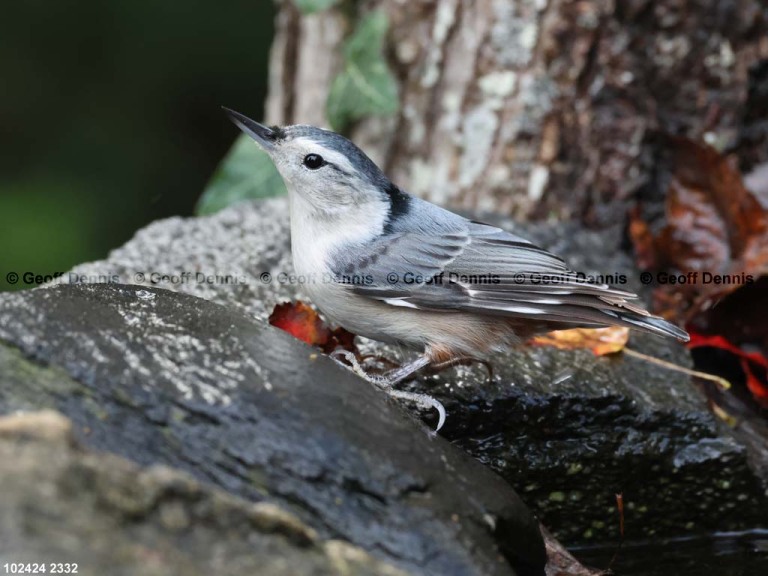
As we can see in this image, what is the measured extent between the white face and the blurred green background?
2700 mm

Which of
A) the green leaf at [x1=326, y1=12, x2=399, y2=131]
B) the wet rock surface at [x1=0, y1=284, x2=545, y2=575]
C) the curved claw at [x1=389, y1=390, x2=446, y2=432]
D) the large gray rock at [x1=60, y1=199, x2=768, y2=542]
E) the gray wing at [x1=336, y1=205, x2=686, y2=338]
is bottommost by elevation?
the large gray rock at [x1=60, y1=199, x2=768, y2=542]

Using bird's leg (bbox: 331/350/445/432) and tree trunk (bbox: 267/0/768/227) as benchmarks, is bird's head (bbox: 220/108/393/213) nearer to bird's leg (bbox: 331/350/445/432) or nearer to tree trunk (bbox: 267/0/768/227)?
bird's leg (bbox: 331/350/445/432)

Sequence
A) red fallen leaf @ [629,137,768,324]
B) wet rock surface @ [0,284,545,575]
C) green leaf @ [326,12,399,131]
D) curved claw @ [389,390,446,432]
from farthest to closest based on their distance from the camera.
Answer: green leaf @ [326,12,399,131] < red fallen leaf @ [629,137,768,324] < curved claw @ [389,390,446,432] < wet rock surface @ [0,284,545,575]

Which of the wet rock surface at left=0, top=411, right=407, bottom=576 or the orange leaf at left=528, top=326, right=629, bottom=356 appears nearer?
the wet rock surface at left=0, top=411, right=407, bottom=576

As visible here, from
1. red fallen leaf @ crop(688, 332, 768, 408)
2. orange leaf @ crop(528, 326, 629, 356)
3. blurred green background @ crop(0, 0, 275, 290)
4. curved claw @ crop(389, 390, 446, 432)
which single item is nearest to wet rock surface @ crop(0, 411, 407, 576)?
curved claw @ crop(389, 390, 446, 432)

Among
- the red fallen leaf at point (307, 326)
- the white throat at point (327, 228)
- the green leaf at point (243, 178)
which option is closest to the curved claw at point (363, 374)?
the red fallen leaf at point (307, 326)

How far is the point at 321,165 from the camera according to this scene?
327 centimetres

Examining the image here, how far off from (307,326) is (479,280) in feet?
1.95

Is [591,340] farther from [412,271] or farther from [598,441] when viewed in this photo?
[412,271]

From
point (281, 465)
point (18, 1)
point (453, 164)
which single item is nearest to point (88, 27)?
point (18, 1)

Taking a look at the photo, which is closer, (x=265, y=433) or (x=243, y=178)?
(x=265, y=433)

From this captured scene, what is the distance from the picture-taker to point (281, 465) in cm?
201

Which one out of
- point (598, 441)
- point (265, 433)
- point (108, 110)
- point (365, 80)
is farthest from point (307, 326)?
point (108, 110)

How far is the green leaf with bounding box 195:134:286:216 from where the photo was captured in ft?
16.3
